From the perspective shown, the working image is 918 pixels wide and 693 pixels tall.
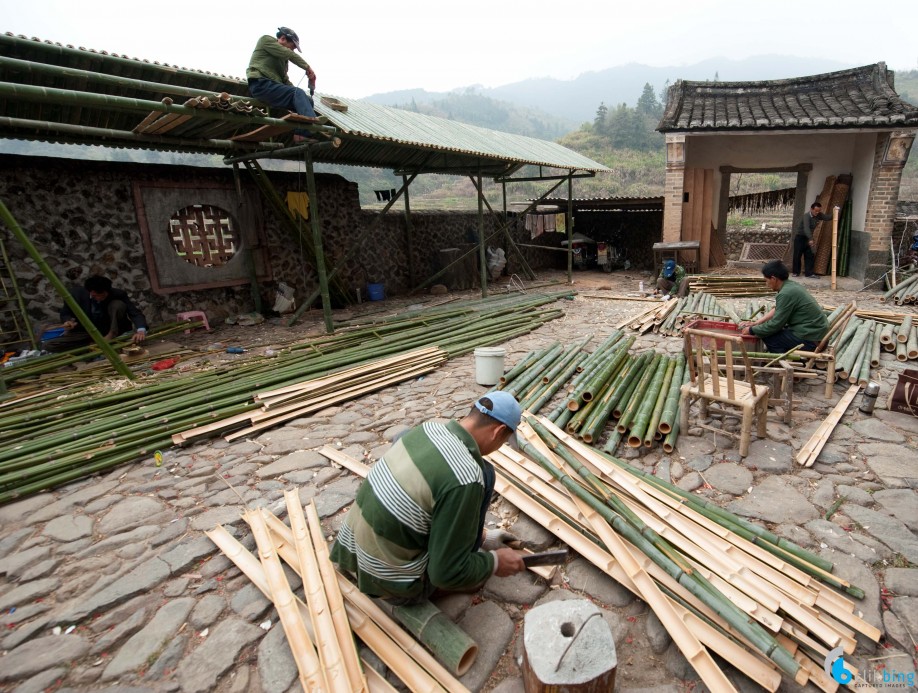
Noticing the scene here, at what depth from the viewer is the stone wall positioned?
667cm

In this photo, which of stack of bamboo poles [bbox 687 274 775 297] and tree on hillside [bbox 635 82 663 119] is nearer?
stack of bamboo poles [bbox 687 274 775 297]

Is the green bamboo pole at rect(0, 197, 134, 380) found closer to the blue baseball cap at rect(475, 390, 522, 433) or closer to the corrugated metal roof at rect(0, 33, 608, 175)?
the corrugated metal roof at rect(0, 33, 608, 175)

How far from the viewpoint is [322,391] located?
5188 millimetres

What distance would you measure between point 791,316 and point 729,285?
18.8ft

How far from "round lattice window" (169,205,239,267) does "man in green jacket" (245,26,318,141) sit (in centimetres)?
310

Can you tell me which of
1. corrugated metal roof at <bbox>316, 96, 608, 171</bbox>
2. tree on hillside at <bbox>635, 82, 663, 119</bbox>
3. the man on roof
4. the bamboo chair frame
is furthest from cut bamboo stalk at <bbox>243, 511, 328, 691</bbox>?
tree on hillside at <bbox>635, 82, 663, 119</bbox>

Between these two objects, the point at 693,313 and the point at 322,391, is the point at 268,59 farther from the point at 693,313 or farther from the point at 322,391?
the point at 693,313

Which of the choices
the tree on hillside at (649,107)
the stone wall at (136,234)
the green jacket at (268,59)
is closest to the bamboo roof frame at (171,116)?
the green jacket at (268,59)

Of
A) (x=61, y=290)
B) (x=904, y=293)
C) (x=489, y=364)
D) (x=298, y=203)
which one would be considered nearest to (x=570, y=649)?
(x=489, y=364)

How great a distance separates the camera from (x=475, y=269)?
42.9ft

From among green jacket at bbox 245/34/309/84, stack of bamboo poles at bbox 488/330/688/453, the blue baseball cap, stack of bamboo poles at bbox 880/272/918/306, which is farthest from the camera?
stack of bamboo poles at bbox 880/272/918/306

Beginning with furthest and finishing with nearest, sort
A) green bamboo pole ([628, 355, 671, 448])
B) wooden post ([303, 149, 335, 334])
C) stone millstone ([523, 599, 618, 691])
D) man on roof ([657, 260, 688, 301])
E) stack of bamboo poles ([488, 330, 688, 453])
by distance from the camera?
man on roof ([657, 260, 688, 301]), wooden post ([303, 149, 335, 334]), stack of bamboo poles ([488, 330, 688, 453]), green bamboo pole ([628, 355, 671, 448]), stone millstone ([523, 599, 618, 691])

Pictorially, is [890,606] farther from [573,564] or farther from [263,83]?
[263,83]

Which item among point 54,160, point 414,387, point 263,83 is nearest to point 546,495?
point 414,387
